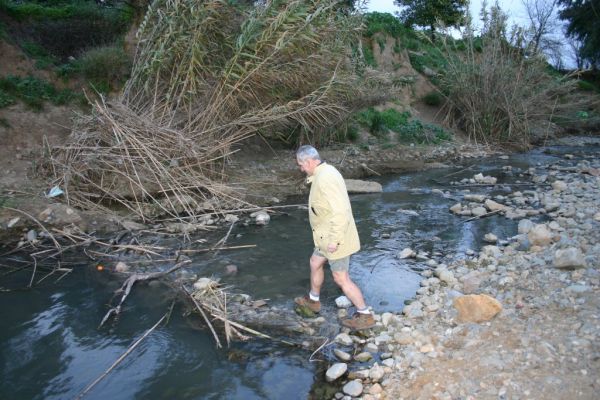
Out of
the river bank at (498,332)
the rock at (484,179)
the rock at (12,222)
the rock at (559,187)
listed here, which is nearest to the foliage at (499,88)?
the rock at (484,179)

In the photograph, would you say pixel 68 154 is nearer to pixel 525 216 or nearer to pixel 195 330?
pixel 195 330

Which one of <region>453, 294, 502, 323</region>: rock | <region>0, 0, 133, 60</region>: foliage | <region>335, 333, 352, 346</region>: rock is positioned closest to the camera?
<region>453, 294, 502, 323</region>: rock

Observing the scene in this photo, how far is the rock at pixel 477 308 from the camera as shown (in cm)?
425

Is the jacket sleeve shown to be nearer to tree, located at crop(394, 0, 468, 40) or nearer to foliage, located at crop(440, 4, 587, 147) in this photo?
foliage, located at crop(440, 4, 587, 147)

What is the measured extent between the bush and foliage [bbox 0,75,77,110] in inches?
26.5

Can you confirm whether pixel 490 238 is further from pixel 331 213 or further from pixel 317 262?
pixel 331 213

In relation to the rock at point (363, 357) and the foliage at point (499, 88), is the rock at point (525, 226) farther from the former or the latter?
the foliage at point (499, 88)

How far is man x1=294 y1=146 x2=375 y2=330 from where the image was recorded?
4.29 meters

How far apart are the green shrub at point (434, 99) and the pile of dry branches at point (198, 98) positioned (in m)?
9.82

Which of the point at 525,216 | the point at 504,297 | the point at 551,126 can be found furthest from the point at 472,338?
the point at 551,126

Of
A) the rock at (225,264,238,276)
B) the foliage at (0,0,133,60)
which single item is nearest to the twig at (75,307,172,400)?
the rock at (225,264,238,276)

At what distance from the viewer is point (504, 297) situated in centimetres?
463

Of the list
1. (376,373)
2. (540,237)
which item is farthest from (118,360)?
(540,237)

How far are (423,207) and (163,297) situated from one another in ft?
18.3
